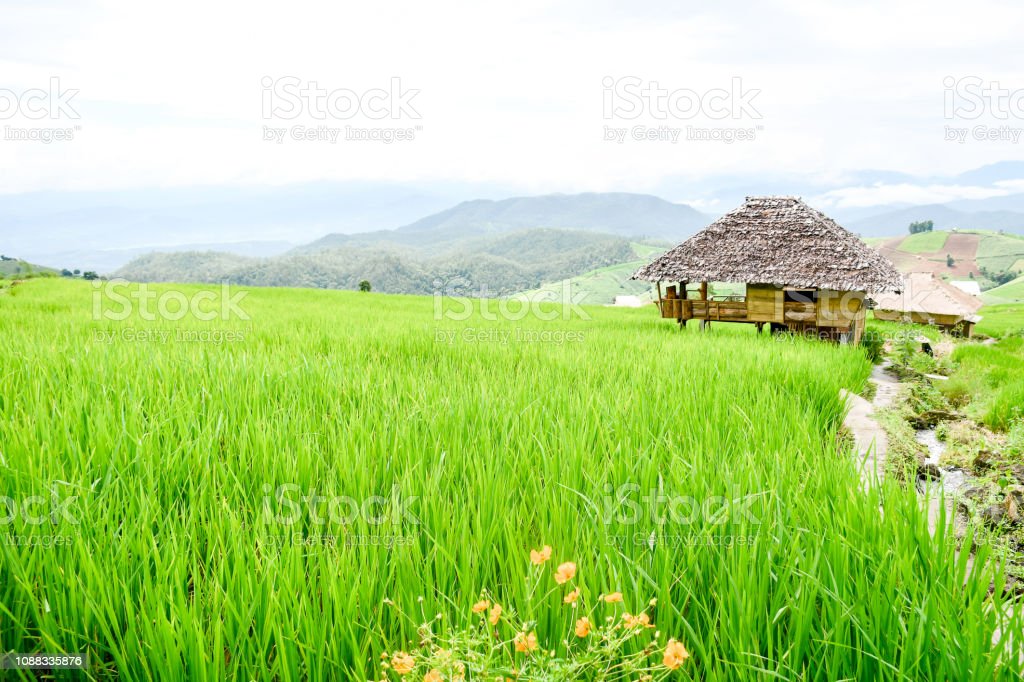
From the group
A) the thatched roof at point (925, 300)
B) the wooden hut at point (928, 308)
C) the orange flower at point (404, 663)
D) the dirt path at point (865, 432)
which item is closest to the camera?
the orange flower at point (404, 663)

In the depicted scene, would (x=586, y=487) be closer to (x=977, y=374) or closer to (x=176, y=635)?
(x=176, y=635)

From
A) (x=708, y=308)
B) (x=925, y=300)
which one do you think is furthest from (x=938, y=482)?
(x=925, y=300)

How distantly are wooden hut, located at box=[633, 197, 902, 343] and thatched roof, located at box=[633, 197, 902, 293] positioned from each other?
0.02 meters

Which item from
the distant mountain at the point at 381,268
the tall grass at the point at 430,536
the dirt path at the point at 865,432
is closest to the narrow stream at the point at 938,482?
the dirt path at the point at 865,432

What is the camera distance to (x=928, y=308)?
3306cm

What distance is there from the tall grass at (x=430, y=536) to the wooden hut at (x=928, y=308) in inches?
1340

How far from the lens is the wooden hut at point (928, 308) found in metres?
30.7

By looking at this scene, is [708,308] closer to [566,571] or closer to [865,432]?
[865,432]

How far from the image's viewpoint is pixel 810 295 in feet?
53.1

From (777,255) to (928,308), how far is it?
2392 centimetres

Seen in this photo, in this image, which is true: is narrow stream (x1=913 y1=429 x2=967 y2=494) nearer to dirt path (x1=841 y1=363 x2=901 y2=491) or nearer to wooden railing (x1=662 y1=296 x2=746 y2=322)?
dirt path (x1=841 y1=363 x2=901 y2=491)

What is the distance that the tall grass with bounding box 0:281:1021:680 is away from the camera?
4.89ft

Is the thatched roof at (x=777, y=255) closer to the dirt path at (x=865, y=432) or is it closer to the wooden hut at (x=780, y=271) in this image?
the wooden hut at (x=780, y=271)

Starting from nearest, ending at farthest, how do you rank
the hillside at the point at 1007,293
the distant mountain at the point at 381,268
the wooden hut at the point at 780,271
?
the wooden hut at the point at 780,271 < the hillside at the point at 1007,293 < the distant mountain at the point at 381,268
